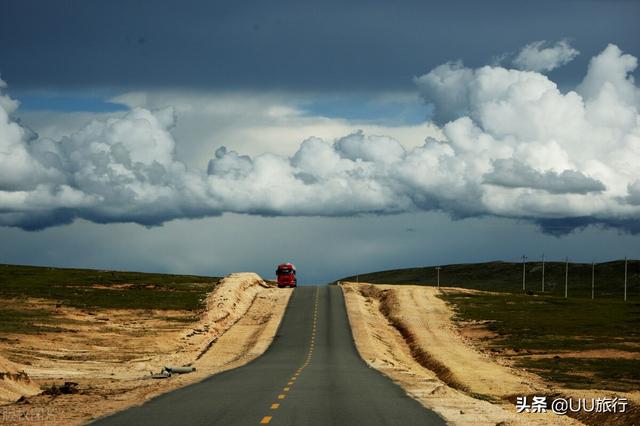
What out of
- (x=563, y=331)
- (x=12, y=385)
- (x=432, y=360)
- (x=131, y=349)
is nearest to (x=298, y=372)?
(x=12, y=385)

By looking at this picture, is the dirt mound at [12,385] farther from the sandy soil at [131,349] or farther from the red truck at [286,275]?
the red truck at [286,275]

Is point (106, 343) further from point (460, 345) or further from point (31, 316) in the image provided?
point (460, 345)

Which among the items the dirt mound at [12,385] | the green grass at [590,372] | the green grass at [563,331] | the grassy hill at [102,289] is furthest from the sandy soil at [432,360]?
the grassy hill at [102,289]

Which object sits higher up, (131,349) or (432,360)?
(432,360)

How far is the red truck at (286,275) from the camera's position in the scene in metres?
127

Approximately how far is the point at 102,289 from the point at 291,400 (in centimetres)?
10346

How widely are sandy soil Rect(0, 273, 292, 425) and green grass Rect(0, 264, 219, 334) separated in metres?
3.29

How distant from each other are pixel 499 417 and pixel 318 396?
698 centimetres

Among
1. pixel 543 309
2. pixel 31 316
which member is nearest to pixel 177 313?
pixel 31 316

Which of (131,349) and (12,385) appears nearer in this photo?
(12,385)

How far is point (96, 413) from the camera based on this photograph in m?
25.2

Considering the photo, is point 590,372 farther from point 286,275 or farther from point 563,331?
point 286,275

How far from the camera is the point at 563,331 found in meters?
88.7

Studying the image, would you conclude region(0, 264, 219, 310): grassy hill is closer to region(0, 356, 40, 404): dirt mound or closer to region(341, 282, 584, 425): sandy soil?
region(341, 282, 584, 425): sandy soil
